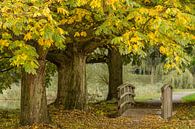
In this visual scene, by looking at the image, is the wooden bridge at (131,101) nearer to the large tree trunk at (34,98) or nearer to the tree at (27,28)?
the large tree trunk at (34,98)

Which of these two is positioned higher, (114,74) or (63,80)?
(114,74)

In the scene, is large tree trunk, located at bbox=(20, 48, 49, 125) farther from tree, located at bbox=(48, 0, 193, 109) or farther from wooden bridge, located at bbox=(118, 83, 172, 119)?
wooden bridge, located at bbox=(118, 83, 172, 119)

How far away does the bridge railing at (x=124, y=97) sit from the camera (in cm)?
1892

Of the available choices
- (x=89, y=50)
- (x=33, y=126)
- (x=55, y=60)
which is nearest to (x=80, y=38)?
→ (x=33, y=126)

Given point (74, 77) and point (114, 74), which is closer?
point (74, 77)

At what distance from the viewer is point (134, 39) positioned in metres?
9.66

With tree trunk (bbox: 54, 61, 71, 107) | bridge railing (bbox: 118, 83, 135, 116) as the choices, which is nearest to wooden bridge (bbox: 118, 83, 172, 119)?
bridge railing (bbox: 118, 83, 135, 116)

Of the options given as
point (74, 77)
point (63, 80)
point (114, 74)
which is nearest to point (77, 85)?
point (74, 77)

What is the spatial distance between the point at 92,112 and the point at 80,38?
5550 mm

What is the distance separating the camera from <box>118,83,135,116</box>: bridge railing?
18.9 meters

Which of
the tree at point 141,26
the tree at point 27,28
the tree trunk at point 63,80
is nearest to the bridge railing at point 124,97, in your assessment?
the tree trunk at point 63,80

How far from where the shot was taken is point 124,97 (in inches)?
788

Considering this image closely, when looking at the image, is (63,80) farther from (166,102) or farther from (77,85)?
(166,102)

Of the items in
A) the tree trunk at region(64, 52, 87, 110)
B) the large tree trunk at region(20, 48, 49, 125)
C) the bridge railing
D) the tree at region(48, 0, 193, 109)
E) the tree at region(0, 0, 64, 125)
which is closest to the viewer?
the tree at region(0, 0, 64, 125)
